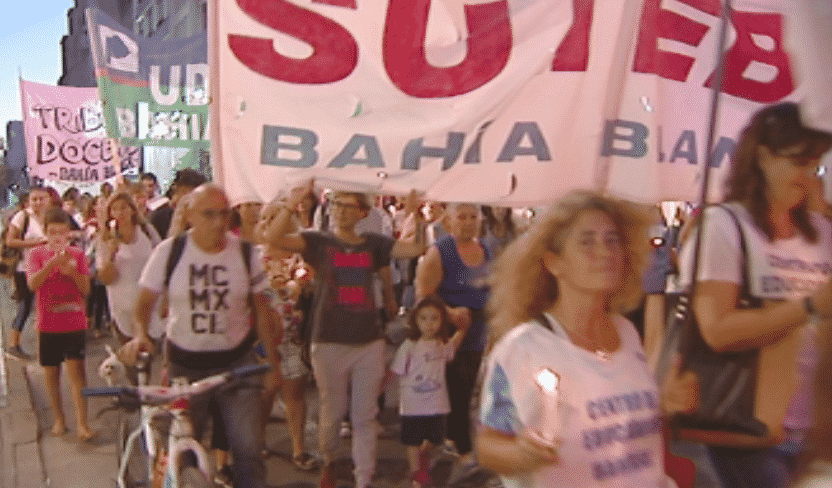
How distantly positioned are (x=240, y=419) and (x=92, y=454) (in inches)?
96.3

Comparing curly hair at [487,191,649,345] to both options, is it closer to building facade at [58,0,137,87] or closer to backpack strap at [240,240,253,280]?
backpack strap at [240,240,253,280]

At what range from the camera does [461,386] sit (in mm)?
5605

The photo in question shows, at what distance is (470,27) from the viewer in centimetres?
367

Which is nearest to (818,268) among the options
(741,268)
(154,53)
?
(741,268)

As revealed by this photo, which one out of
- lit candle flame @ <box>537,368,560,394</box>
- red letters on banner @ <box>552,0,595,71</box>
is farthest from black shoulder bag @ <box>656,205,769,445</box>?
red letters on banner @ <box>552,0,595,71</box>

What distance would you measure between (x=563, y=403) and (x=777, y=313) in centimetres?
67

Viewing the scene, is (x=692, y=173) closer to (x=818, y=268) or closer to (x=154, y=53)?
(x=818, y=268)

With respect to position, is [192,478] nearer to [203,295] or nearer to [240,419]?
[240,419]

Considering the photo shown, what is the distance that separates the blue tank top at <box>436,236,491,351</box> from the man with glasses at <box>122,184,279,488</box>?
4.99 ft

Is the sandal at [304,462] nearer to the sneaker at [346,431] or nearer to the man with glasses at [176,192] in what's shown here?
the sneaker at [346,431]

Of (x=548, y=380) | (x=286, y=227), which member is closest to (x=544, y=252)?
(x=548, y=380)

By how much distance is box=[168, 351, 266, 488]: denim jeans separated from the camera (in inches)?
168

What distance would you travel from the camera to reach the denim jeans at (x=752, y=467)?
2.51 metres

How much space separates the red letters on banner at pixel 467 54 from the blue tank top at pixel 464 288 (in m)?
2.00
